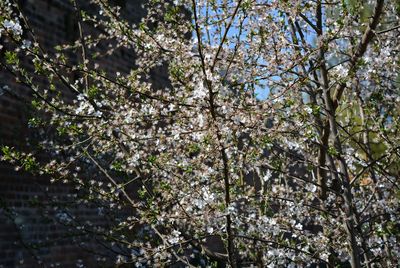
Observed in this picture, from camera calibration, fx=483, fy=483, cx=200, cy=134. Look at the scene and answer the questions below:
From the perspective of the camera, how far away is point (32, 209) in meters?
5.61

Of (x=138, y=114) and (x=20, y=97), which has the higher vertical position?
(x=20, y=97)

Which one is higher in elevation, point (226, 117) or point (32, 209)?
point (32, 209)

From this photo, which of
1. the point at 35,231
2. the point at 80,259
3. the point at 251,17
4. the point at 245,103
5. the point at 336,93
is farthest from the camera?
the point at 80,259

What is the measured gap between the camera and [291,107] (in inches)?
133

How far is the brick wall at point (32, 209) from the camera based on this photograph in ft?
17.3

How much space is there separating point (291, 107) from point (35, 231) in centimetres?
361

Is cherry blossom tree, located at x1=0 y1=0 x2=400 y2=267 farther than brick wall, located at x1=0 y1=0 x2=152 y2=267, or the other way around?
brick wall, located at x1=0 y1=0 x2=152 y2=267

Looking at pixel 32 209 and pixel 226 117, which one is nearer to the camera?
pixel 226 117

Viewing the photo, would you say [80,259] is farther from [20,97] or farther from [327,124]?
[327,124]

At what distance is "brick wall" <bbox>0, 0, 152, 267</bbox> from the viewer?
5266mm

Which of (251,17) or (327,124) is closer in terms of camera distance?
(251,17)

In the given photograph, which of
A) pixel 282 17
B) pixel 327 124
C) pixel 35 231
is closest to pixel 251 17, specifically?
pixel 282 17

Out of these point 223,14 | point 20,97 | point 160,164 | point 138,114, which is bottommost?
point 160,164

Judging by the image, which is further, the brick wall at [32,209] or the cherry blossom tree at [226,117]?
the brick wall at [32,209]
